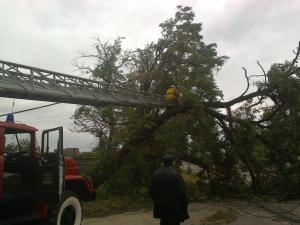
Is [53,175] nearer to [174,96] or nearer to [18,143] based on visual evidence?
[18,143]

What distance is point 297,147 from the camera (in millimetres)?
14750

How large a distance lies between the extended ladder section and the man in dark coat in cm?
492

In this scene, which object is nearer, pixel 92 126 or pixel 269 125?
pixel 269 125

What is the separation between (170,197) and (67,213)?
111 inches

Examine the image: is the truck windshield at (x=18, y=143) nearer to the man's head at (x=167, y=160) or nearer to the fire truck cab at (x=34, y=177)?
the fire truck cab at (x=34, y=177)

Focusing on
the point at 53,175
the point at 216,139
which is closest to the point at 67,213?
the point at 53,175

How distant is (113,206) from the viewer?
43.1 feet

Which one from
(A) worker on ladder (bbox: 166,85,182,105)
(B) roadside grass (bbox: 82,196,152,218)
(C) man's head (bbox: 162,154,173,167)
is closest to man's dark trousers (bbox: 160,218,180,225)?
(C) man's head (bbox: 162,154,173,167)

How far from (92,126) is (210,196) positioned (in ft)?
39.3

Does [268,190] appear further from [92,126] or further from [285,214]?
[92,126]

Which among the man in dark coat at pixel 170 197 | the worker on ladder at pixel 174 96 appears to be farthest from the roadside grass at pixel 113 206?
the man in dark coat at pixel 170 197

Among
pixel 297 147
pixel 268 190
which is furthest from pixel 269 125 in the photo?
pixel 268 190

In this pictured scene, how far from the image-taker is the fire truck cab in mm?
8188

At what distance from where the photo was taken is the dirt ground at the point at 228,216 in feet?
34.1
